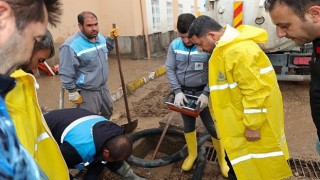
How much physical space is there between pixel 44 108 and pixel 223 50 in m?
3.34

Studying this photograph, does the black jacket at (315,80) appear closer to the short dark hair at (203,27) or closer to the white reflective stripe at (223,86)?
the white reflective stripe at (223,86)

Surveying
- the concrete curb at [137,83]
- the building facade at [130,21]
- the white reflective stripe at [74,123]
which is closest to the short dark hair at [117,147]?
the white reflective stripe at [74,123]

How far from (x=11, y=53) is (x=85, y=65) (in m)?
2.81

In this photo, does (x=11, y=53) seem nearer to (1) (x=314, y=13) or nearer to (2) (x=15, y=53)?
(2) (x=15, y=53)

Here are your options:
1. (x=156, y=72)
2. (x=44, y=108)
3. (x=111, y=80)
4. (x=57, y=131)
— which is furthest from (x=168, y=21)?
(x=57, y=131)

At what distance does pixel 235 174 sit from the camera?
2381mm

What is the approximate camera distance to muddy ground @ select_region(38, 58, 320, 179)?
3.39m

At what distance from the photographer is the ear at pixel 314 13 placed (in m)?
1.32

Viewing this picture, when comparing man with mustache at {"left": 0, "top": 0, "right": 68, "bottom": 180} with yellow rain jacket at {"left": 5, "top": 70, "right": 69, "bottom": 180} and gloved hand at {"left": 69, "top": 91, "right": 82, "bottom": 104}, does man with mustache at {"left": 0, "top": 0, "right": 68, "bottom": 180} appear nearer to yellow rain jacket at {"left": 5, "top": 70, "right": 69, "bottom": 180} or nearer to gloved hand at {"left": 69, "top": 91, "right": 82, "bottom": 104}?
yellow rain jacket at {"left": 5, "top": 70, "right": 69, "bottom": 180}

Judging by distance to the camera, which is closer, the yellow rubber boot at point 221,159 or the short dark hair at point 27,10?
the short dark hair at point 27,10

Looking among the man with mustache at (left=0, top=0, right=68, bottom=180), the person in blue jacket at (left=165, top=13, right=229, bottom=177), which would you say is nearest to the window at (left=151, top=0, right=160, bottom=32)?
the person in blue jacket at (left=165, top=13, right=229, bottom=177)

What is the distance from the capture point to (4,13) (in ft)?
2.44

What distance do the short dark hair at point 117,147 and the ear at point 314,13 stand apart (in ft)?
5.41

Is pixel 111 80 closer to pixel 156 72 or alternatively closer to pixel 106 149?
pixel 156 72
